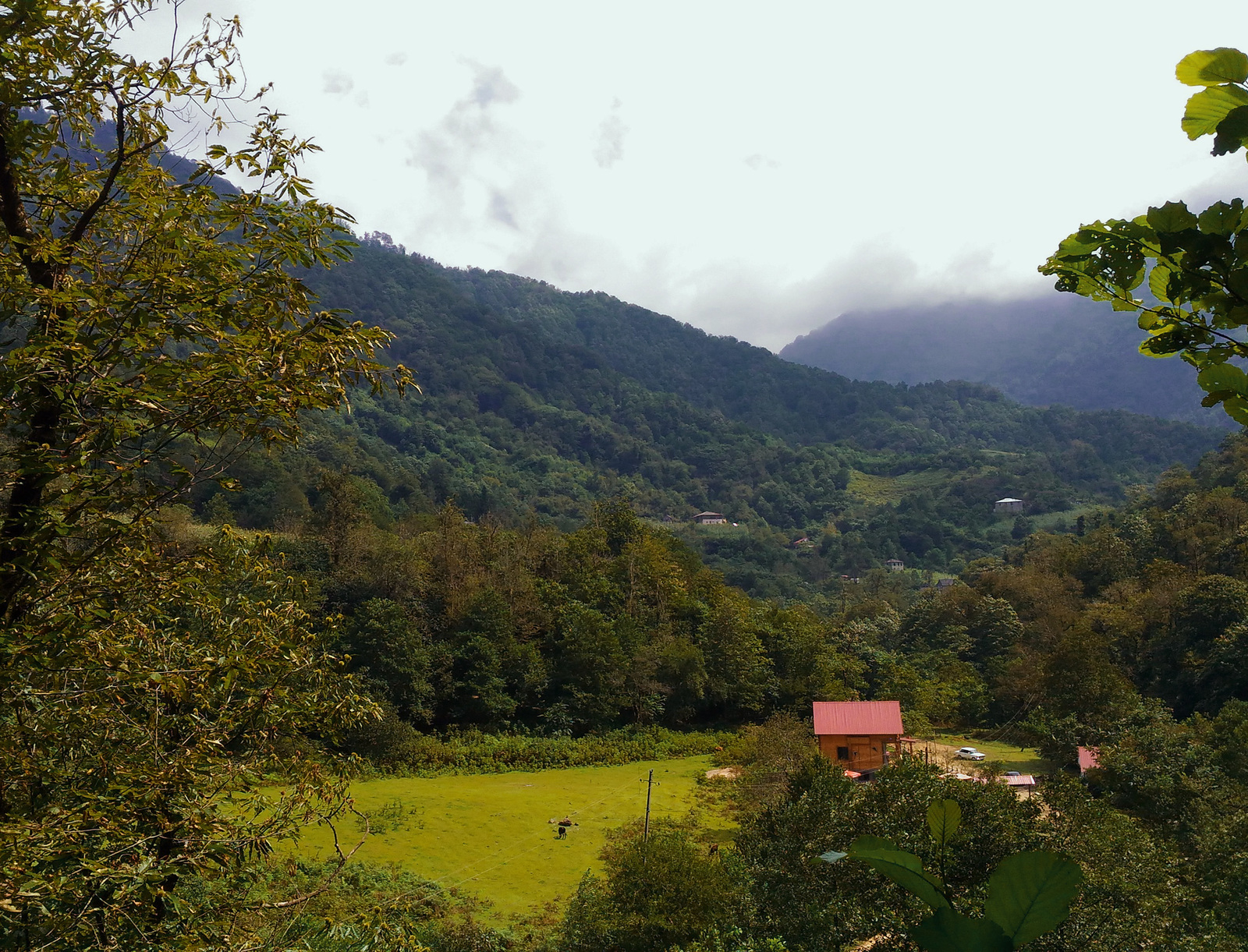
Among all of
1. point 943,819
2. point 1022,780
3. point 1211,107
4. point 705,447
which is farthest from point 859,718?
point 705,447

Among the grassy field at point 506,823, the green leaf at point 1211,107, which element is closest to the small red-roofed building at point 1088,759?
the grassy field at point 506,823

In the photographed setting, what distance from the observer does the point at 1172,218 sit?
1220 mm

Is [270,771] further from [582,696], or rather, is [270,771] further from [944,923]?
[582,696]

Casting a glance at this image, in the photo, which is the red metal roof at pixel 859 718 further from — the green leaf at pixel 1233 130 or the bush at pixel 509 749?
the green leaf at pixel 1233 130

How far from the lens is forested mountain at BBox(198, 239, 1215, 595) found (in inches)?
2906

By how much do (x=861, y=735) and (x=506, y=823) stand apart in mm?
11291

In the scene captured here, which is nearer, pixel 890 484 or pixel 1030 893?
pixel 1030 893

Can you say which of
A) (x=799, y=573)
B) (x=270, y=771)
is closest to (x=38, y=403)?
(x=270, y=771)

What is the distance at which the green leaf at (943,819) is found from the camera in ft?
3.54

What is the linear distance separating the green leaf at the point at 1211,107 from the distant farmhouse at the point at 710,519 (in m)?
90.3

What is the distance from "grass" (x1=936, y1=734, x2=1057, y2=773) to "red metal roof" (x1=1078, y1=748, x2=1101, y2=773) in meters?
2.04

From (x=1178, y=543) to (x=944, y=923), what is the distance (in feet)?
138

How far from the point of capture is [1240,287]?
120cm

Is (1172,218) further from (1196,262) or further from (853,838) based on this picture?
(853,838)
